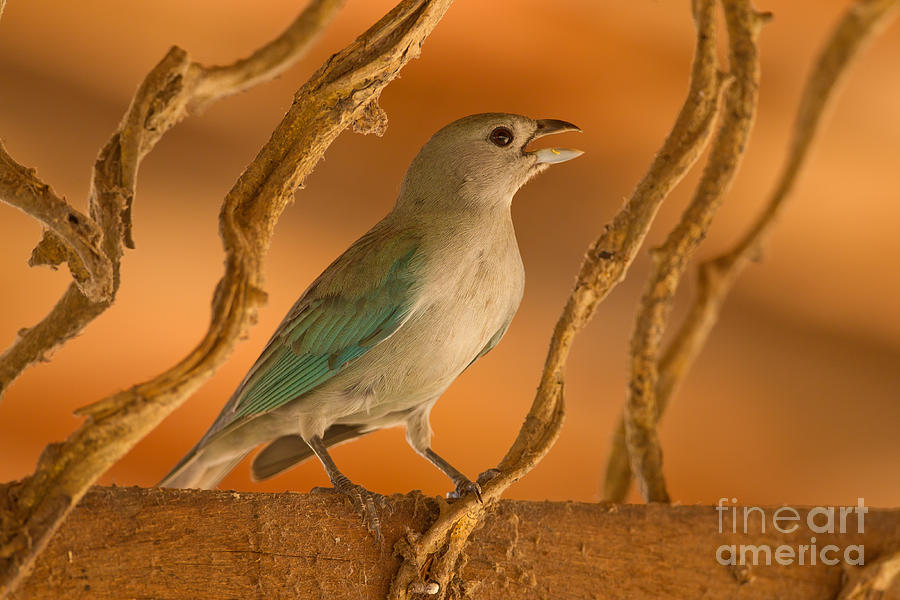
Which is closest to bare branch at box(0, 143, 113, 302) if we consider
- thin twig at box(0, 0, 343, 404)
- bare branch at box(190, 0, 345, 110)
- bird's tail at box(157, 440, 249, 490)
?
thin twig at box(0, 0, 343, 404)

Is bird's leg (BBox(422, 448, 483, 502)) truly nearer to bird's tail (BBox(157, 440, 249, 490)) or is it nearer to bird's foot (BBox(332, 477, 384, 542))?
bird's foot (BBox(332, 477, 384, 542))

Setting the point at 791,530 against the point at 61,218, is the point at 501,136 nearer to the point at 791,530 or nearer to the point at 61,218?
the point at 791,530

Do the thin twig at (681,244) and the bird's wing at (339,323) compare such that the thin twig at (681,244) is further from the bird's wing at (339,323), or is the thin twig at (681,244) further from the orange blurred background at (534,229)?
the orange blurred background at (534,229)

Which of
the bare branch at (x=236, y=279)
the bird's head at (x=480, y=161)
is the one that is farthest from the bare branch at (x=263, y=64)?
the bird's head at (x=480, y=161)

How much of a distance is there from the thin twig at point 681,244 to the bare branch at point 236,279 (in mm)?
646

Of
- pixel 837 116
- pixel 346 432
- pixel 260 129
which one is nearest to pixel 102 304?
pixel 346 432

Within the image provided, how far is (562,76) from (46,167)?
170 cm

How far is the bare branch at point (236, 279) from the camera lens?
3.23 feet

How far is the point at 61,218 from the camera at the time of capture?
1070 millimetres

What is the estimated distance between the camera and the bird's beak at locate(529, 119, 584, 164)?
192 centimetres

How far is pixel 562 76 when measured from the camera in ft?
9.07

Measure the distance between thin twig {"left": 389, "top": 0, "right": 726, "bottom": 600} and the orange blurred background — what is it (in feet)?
3.39

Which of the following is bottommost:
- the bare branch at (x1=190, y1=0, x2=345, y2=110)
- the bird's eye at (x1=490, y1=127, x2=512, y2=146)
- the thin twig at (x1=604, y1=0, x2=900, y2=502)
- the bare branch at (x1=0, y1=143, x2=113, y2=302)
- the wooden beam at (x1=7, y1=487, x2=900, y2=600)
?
the wooden beam at (x1=7, y1=487, x2=900, y2=600)

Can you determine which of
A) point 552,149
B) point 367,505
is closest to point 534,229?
point 552,149
